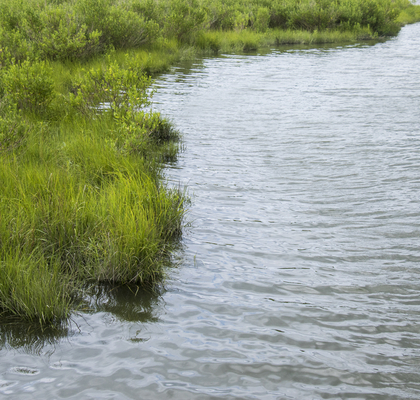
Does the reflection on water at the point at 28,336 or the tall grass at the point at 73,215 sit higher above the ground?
the tall grass at the point at 73,215

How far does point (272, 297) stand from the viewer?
3.53 metres

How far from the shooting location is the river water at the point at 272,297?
2.67 m

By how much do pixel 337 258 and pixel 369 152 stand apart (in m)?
3.59

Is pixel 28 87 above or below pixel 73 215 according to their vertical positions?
above

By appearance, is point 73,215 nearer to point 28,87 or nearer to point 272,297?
point 272,297

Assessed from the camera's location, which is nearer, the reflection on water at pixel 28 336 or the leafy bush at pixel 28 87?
the reflection on water at pixel 28 336

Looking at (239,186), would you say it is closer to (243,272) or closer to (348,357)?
(243,272)

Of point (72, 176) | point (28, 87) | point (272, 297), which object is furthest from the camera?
point (28, 87)

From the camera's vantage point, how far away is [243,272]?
3885mm

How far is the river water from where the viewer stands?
2.67 m

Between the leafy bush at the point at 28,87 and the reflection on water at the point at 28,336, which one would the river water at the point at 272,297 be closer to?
the reflection on water at the point at 28,336

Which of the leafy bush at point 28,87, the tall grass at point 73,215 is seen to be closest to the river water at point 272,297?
the tall grass at point 73,215

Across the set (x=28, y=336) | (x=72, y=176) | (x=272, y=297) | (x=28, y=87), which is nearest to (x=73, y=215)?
(x=72, y=176)

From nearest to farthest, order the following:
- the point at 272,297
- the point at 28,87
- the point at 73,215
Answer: the point at 272,297, the point at 73,215, the point at 28,87
